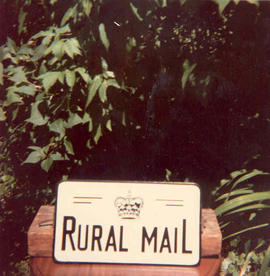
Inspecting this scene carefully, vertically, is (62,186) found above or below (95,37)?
below

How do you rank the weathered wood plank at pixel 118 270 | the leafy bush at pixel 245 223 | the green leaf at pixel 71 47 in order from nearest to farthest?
the weathered wood plank at pixel 118 270 < the green leaf at pixel 71 47 < the leafy bush at pixel 245 223

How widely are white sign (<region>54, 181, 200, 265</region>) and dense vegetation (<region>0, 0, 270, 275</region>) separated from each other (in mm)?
319

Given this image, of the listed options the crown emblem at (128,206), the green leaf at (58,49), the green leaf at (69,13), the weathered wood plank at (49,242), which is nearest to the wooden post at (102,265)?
the weathered wood plank at (49,242)

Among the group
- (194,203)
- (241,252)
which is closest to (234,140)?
(241,252)

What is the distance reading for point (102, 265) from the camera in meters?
1.39

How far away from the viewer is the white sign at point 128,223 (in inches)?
54.6

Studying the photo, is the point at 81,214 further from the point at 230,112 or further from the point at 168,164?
the point at 230,112

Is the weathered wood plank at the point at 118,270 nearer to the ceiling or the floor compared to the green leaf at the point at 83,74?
nearer to the floor

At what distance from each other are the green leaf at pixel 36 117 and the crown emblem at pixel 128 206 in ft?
1.53

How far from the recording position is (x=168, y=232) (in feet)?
4.57

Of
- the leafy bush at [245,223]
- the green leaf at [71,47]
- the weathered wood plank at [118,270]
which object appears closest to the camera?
the weathered wood plank at [118,270]

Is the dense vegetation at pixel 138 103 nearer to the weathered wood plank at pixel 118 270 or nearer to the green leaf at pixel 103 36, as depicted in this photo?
the green leaf at pixel 103 36

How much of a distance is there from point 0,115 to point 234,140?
1369 millimetres

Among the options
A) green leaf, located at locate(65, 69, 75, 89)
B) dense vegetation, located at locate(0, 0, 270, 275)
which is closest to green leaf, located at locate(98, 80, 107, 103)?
dense vegetation, located at locate(0, 0, 270, 275)
